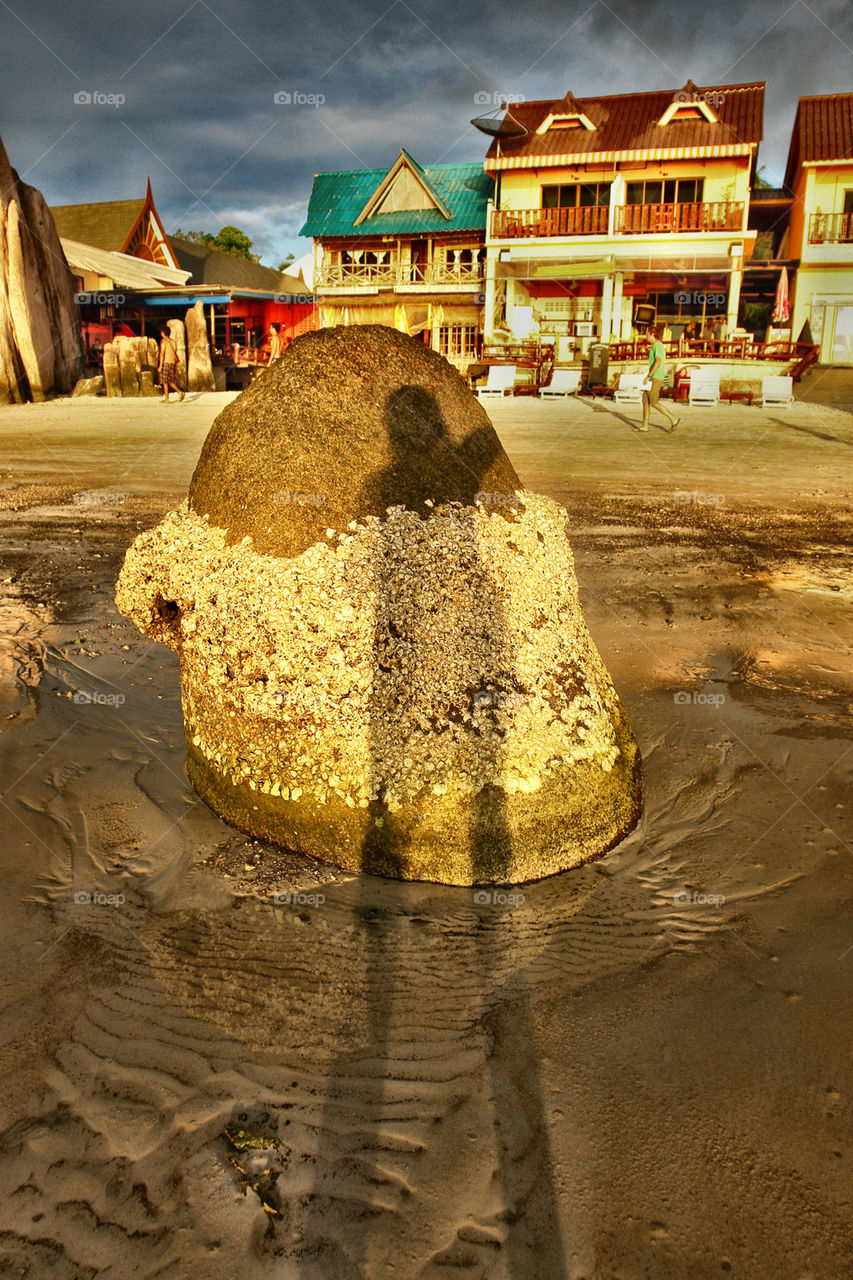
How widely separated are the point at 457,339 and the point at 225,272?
13259 millimetres

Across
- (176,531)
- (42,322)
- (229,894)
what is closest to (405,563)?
(176,531)

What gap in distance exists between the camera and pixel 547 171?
104 feet

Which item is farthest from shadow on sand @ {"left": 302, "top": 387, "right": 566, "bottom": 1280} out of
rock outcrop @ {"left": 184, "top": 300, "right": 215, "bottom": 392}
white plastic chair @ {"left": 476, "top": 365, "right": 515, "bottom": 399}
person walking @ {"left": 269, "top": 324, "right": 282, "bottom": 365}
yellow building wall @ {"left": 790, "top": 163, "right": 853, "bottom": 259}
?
yellow building wall @ {"left": 790, "top": 163, "right": 853, "bottom": 259}

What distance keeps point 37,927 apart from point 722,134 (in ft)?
113

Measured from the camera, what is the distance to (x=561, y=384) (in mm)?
23812

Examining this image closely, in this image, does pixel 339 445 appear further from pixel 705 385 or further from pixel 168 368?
pixel 168 368

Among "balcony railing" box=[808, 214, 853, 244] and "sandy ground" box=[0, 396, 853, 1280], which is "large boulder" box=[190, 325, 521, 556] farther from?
"balcony railing" box=[808, 214, 853, 244]

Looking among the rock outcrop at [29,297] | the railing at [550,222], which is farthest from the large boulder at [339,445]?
the railing at [550,222]

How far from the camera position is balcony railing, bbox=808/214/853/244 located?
96.7 ft

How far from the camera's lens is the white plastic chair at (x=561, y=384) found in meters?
23.8

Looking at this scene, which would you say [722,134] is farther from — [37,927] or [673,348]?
[37,927]

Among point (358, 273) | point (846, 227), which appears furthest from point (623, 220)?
point (358, 273)

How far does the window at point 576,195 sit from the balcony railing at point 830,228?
7.04 m

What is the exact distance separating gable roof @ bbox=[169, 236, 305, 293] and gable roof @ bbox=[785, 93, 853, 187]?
21.6 m
